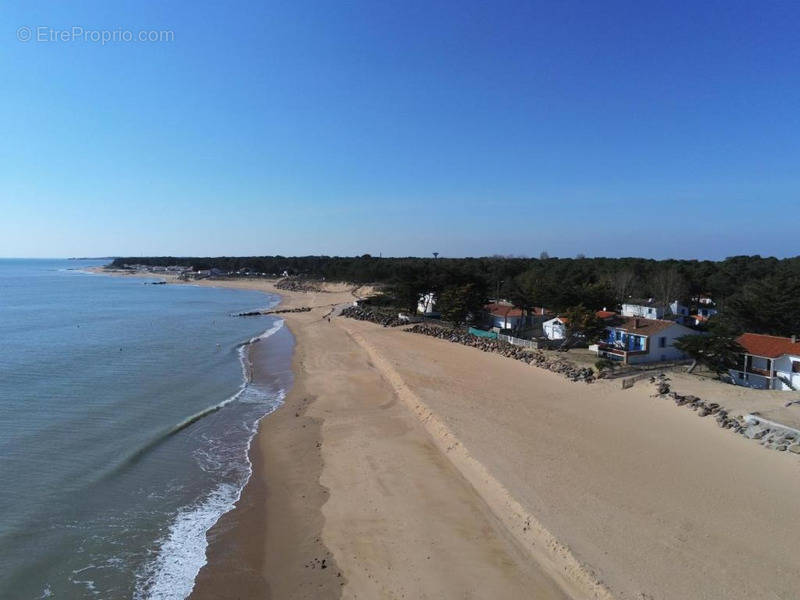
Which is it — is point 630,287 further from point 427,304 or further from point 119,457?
point 119,457

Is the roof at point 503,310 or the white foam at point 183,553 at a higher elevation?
the roof at point 503,310

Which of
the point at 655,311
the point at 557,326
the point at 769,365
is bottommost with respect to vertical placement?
the point at 769,365

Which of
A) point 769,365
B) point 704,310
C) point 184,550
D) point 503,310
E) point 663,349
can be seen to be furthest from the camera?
point 704,310

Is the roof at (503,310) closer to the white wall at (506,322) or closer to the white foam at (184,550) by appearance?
the white wall at (506,322)

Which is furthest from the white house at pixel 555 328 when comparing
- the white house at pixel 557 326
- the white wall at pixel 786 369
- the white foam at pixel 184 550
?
the white foam at pixel 184 550

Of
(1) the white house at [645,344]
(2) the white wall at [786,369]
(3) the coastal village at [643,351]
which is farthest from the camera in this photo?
(1) the white house at [645,344]

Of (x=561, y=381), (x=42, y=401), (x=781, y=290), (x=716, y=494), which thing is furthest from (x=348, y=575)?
(x=781, y=290)

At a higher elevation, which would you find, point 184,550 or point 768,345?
point 768,345

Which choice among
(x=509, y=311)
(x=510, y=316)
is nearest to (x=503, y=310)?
(x=509, y=311)

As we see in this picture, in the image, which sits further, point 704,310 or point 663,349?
point 704,310
